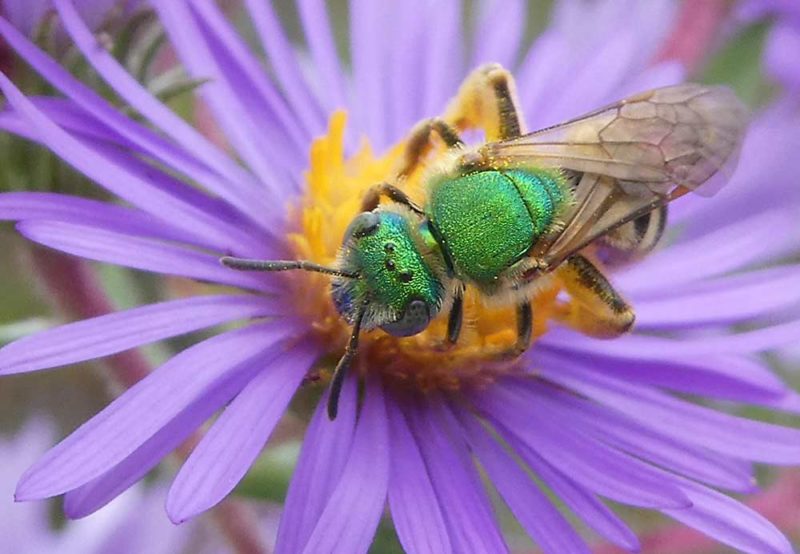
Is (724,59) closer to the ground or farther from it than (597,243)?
farther from it

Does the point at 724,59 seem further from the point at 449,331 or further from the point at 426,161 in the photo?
the point at 449,331

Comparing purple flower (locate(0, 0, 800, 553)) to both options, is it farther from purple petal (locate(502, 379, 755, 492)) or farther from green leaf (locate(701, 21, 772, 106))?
green leaf (locate(701, 21, 772, 106))

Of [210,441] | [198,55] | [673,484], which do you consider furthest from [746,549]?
[198,55]

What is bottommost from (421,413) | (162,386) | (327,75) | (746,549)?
(746,549)

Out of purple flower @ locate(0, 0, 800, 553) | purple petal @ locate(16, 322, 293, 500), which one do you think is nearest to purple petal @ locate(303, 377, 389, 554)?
purple flower @ locate(0, 0, 800, 553)

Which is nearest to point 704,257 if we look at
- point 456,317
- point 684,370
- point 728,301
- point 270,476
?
point 728,301

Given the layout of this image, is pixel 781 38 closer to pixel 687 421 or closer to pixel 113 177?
pixel 687 421

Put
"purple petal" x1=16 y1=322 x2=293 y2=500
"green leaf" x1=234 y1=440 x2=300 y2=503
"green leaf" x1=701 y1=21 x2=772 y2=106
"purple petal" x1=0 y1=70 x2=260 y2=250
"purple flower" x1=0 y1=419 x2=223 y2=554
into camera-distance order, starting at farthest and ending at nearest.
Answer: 1. "green leaf" x1=701 y1=21 x2=772 y2=106
2. "purple flower" x1=0 y1=419 x2=223 y2=554
3. "green leaf" x1=234 y1=440 x2=300 y2=503
4. "purple petal" x1=0 y1=70 x2=260 y2=250
5. "purple petal" x1=16 y1=322 x2=293 y2=500
